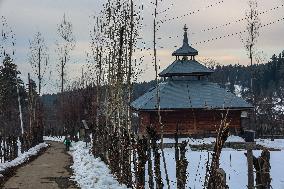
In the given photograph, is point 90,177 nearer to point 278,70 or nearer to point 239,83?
point 278,70

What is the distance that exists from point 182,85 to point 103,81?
10.2 meters

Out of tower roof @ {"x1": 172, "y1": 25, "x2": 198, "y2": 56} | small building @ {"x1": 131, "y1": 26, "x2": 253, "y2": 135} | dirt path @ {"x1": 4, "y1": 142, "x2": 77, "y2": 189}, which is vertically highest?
tower roof @ {"x1": 172, "y1": 25, "x2": 198, "y2": 56}

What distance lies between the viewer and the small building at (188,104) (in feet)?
106

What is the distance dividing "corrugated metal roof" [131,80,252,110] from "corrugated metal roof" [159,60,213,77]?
820 mm

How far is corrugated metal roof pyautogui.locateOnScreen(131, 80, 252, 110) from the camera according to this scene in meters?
32.2

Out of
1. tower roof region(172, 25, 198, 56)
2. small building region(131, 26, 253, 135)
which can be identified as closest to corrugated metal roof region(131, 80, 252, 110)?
small building region(131, 26, 253, 135)

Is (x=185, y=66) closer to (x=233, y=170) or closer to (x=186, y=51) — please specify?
(x=186, y=51)

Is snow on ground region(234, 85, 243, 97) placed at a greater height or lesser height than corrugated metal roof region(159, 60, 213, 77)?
greater

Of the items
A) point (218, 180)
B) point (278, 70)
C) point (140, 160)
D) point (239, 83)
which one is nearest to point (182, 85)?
point (140, 160)

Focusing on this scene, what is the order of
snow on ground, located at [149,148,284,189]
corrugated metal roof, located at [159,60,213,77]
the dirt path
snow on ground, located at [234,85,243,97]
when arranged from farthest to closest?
snow on ground, located at [234,85,243,97] < corrugated metal roof, located at [159,60,213,77] < snow on ground, located at [149,148,284,189] < the dirt path

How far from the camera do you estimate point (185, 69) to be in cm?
3591

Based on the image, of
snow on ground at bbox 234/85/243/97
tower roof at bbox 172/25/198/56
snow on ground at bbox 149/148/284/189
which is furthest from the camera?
snow on ground at bbox 234/85/243/97

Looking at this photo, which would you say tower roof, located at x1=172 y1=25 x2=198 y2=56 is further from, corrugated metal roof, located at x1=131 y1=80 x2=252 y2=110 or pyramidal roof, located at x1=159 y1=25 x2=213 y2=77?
corrugated metal roof, located at x1=131 y1=80 x2=252 y2=110

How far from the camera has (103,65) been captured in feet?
85.4
